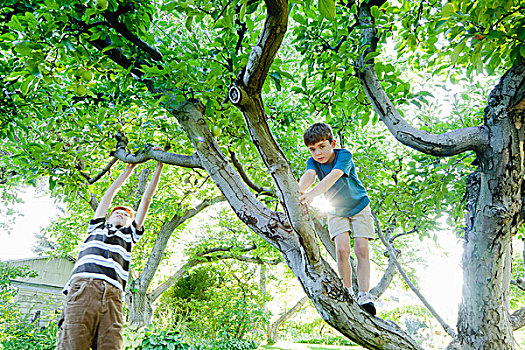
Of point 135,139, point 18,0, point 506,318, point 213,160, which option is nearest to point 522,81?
point 506,318

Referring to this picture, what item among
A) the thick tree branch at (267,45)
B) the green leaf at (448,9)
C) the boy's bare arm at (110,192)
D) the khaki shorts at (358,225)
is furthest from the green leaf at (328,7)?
the boy's bare arm at (110,192)

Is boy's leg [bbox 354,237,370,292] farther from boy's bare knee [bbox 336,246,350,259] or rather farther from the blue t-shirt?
the blue t-shirt

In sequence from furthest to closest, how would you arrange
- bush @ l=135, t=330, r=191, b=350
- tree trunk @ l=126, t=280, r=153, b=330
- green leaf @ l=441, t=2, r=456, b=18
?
tree trunk @ l=126, t=280, r=153, b=330 → bush @ l=135, t=330, r=191, b=350 → green leaf @ l=441, t=2, r=456, b=18

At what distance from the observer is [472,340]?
2.15 metres

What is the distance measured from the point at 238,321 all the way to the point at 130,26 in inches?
387

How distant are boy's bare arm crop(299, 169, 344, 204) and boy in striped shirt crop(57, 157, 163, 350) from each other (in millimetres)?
2202

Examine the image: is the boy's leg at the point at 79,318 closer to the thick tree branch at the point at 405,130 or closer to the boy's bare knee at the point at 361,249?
the boy's bare knee at the point at 361,249

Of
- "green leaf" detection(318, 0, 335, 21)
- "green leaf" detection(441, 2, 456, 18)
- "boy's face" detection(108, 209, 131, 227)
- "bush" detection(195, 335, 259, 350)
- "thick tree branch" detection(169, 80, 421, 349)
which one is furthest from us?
"bush" detection(195, 335, 259, 350)

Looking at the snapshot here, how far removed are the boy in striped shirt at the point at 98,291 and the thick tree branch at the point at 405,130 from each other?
2.56 metres

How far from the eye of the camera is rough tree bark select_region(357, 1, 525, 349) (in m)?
2.16

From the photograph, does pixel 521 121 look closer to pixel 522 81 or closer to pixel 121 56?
pixel 522 81

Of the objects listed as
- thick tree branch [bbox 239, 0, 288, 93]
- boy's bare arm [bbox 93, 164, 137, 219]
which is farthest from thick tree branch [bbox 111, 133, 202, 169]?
thick tree branch [bbox 239, 0, 288, 93]

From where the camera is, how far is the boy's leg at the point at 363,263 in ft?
7.80

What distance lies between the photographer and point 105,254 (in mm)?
3084
